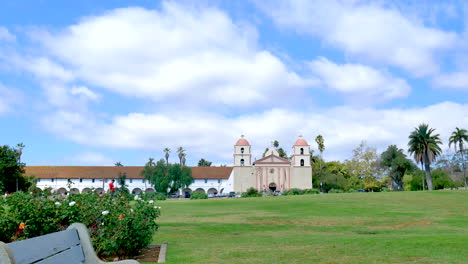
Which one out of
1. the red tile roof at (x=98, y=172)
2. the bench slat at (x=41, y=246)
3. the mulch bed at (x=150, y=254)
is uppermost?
the red tile roof at (x=98, y=172)

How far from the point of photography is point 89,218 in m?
10.6

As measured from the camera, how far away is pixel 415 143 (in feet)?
263

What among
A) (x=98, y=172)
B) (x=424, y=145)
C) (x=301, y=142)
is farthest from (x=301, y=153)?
(x=98, y=172)

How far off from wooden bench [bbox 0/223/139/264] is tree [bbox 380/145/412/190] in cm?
9404

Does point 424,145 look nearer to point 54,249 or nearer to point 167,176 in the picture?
point 167,176

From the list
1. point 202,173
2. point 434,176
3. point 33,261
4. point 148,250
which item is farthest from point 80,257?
point 202,173

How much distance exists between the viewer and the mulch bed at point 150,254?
11242mm

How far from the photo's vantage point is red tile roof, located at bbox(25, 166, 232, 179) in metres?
112

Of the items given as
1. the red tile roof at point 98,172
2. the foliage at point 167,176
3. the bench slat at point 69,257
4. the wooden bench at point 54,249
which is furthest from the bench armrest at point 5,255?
the red tile roof at point 98,172

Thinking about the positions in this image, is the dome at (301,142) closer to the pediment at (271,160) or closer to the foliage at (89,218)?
the pediment at (271,160)

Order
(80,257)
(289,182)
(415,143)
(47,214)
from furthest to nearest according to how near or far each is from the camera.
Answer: (289,182) < (415,143) < (47,214) < (80,257)

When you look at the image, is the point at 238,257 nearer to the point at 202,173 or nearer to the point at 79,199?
the point at 79,199

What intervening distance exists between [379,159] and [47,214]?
91693 mm

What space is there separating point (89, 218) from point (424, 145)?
77.0 meters
